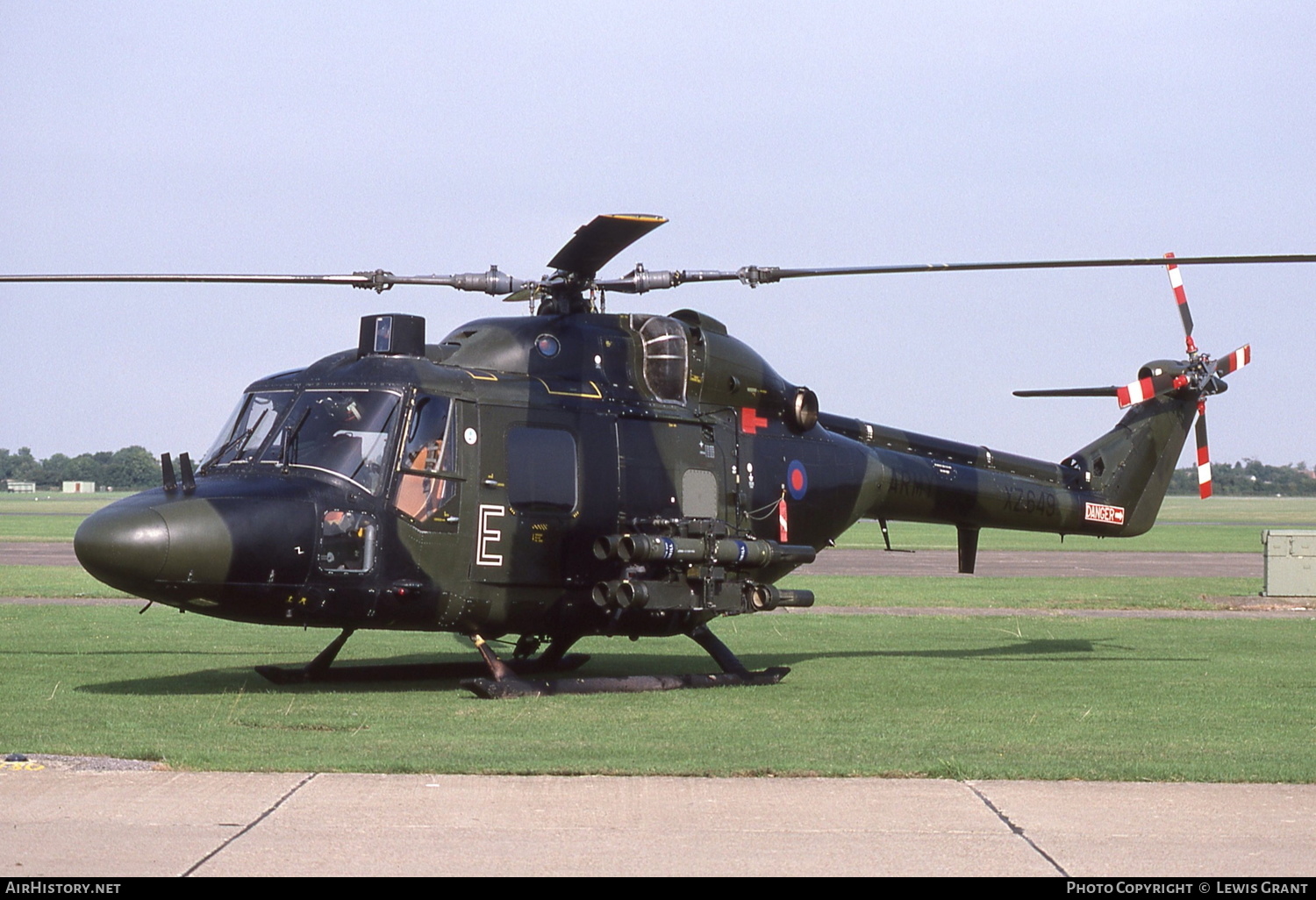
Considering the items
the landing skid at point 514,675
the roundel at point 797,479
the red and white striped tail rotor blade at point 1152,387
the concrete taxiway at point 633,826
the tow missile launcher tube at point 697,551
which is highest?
the red and white striped tail rotor blade at point 1152,387

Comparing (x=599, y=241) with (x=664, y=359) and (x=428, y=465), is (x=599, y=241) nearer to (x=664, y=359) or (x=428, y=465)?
(x=664, y=359)

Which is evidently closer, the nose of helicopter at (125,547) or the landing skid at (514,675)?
the nose of helicopter at (125,547)

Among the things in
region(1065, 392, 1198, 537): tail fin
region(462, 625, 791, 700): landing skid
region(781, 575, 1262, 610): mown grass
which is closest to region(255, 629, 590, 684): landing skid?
region(462, 625, 791, 700): landing skid

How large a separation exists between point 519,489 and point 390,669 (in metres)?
2.80

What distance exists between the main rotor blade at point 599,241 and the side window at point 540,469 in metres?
1.55

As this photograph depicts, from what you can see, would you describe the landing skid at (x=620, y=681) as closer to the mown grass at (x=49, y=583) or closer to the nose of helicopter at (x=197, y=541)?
the nose of helicopter at (x=197, y=541)

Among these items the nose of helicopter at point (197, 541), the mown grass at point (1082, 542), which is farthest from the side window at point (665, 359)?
the mown grass at point (1082, 542)

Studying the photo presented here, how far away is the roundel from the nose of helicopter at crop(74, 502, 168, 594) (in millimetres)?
6808

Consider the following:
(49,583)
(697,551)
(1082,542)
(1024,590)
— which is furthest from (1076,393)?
(1082,542)

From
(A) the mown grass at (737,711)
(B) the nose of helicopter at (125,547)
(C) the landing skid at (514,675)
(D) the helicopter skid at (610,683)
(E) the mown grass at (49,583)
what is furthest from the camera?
(E) the mown grass at (49,583)

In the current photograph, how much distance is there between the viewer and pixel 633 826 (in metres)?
7.96

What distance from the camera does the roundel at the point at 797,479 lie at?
16.4m

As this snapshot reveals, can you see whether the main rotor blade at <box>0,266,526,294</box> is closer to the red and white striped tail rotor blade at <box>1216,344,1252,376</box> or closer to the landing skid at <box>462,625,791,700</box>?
the landing skid at <box>462,625,791,700</box>
